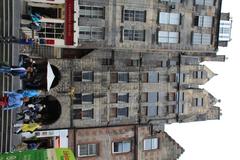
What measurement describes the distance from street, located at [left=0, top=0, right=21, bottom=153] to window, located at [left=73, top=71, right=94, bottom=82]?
37.6 feet

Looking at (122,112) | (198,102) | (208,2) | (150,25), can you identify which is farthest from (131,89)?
(208,2)

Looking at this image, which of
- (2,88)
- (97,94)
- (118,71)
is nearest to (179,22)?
(118,71)

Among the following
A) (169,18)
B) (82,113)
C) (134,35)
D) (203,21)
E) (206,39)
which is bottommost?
(82,113)

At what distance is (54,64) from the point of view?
147ft

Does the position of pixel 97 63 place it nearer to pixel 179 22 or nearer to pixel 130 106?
pixel 130 106

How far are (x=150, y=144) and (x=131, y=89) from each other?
20.4ft

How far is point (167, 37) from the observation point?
4803 centimetres

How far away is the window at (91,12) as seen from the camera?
43.8 meters

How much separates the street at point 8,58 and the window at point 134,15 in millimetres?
13926

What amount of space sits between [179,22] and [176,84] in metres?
6.47

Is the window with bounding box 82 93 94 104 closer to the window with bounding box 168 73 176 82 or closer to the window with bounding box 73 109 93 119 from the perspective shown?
the window with bounding box 73 109 93 119

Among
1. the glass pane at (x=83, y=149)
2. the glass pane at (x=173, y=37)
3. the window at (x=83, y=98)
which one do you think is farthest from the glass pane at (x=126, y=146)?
the glass pane at (x=173, y=37)

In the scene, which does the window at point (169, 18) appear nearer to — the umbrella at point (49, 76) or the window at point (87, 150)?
the umbrella at point (49, 76)

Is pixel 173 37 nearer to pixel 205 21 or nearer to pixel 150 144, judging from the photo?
pixel 205 21
